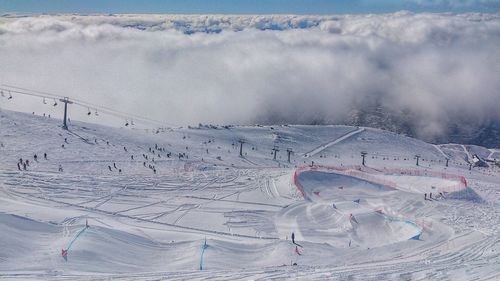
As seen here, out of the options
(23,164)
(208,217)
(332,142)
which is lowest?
(208,217)

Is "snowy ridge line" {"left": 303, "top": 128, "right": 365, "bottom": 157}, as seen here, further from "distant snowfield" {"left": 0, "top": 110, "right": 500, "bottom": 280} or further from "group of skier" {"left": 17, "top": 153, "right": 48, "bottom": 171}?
"group of skier" {"left": 17, "top": 153, "right": 48, "bottom": 171}

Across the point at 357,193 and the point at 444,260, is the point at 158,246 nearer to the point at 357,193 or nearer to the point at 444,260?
the point at 444,260

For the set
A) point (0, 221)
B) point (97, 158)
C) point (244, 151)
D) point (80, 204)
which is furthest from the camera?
point (244, 151)

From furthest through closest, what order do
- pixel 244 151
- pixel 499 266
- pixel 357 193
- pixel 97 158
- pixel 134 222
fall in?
pixel 244 151, pixel 97 158, pixel 357 193, pixel 134 222, pixel 499 266

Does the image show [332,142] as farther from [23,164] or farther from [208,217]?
[23,164]

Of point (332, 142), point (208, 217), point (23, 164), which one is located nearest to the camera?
point (208, 217)

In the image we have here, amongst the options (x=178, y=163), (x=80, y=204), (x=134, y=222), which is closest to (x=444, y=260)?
(x=134, y=222)

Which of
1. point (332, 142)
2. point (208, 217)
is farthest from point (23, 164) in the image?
point (332, 142)

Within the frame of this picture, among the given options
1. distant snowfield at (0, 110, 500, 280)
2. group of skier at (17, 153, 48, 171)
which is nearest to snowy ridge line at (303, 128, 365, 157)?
distant snowfield at (0, 110, 500, 280)

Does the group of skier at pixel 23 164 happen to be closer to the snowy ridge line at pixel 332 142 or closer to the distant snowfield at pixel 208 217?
the distant snowfield at pixel 208 217
